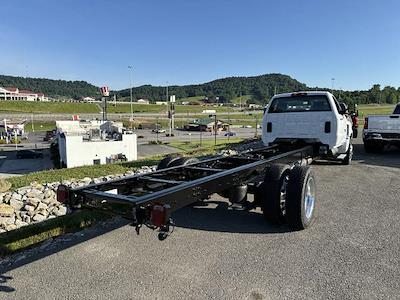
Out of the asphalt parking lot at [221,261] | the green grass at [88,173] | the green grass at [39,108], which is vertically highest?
the green grass at [39,108]

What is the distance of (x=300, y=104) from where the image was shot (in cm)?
923

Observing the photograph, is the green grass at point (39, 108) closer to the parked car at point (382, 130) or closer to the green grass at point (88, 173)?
the green grass at point (88, 173)

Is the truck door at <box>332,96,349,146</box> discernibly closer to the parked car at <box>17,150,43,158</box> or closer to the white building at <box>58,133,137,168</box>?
the white building at <box>58,133,137,168</box>

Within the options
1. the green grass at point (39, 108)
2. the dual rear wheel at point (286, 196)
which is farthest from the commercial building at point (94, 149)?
the green grass at point (39, 108)

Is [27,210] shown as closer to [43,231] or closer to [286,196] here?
[43,231]

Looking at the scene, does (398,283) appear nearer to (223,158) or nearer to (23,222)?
(223,158)

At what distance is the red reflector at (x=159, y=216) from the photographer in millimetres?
3205

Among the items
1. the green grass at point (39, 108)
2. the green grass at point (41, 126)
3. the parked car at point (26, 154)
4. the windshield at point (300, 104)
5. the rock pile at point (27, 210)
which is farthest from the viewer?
the green grass at point (39, 108)

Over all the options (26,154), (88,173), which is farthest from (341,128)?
(26,154)

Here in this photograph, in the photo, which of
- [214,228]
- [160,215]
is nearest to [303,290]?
[160,215]

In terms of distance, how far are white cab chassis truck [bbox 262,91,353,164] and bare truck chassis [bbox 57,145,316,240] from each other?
2655mm

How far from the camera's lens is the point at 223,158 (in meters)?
6.70

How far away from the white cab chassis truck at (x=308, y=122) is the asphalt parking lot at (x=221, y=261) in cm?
314

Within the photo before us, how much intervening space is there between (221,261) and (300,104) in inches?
245
